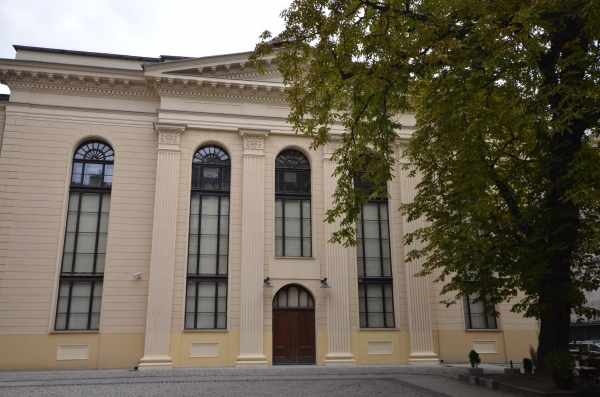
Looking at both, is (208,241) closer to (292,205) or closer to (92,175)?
(292,205)

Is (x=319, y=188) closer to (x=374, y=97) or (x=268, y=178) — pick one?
(x=268, y=178)

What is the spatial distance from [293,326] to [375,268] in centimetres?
428

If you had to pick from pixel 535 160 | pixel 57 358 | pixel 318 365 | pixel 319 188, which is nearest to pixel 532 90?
pixel 535 160

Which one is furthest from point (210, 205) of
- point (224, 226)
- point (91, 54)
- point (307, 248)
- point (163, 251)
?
point (91, 54)

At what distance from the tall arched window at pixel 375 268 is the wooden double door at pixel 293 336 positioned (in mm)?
2234

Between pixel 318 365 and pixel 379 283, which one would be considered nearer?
pixel 318 365

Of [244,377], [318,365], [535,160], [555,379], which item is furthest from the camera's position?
[318,365]

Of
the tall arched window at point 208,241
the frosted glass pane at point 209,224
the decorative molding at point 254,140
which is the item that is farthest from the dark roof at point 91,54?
the frosted glass pane at point 209,224

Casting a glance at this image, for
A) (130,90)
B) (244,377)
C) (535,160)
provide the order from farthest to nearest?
(130,90) → (244,377) → (535,160)

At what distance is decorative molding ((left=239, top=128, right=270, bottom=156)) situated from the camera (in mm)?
21453

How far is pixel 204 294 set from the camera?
65.6 feet

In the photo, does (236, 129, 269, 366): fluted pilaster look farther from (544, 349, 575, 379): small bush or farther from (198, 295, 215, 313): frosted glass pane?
(544, 349, 575, 379): small bush

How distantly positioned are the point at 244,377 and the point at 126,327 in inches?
250

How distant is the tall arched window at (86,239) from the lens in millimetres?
19156
